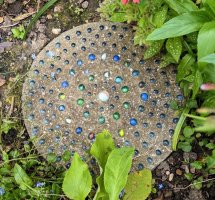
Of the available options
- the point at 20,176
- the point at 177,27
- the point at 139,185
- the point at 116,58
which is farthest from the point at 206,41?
the point at 20,176

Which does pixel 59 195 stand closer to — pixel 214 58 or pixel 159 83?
pixel 159 83

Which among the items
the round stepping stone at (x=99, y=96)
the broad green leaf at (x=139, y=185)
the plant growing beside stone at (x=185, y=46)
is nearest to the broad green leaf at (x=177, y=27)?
the plant growing beside stone at (x=185, y=46)

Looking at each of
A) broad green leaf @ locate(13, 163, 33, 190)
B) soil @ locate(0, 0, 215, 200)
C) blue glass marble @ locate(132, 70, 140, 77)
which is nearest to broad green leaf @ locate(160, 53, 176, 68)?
blue glass marble @ locate(132, 70, 140, 77)

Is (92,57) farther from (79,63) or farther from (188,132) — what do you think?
(188,132)

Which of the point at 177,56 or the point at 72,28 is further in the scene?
the point at 72,28

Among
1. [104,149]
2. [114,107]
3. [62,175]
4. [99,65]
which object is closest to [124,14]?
[99,65]

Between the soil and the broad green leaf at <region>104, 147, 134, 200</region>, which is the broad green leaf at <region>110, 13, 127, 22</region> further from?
the broad green leaf at <region>104, 147, 134, 200</region>

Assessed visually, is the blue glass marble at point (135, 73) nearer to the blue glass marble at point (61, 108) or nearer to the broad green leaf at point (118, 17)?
the broad green leaf at point (118, 17)
